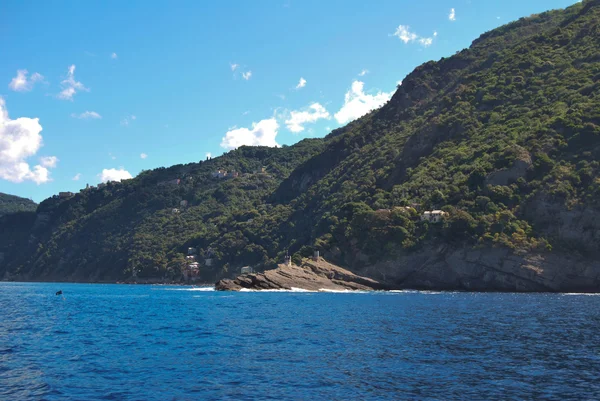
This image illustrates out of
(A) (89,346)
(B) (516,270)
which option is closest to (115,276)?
(B) (516,270)

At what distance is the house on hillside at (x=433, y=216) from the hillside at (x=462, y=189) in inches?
54.6

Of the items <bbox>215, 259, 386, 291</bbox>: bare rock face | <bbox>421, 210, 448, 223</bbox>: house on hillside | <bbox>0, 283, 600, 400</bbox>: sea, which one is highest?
<bbox>421, 210, 448, 223</bbox>: house on hillside

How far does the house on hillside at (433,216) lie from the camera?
96125 millimetres

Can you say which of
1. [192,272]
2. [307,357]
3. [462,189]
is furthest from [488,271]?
[192,272]

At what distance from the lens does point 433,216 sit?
97.1m

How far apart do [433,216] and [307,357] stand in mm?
74692

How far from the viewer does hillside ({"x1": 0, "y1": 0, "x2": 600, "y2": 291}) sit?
8506cm

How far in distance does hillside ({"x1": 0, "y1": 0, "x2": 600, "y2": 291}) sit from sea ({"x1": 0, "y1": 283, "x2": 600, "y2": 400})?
4257 centimetres

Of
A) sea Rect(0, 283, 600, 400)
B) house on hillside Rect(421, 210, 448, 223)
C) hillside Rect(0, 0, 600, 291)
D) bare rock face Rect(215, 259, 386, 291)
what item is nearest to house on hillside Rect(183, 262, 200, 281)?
hillside Rect(0, 0, 600, 291)

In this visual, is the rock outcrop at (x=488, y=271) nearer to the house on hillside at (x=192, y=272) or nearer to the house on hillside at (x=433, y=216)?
the house on hillside at (x=433, y=216)

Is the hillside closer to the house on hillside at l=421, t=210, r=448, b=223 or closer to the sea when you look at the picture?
the house on hillside at l=421, t=210, r=448, b=223

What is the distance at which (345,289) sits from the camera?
94.4 meters

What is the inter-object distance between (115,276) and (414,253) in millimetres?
119038

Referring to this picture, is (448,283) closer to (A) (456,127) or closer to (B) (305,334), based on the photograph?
(A) (456,127)
